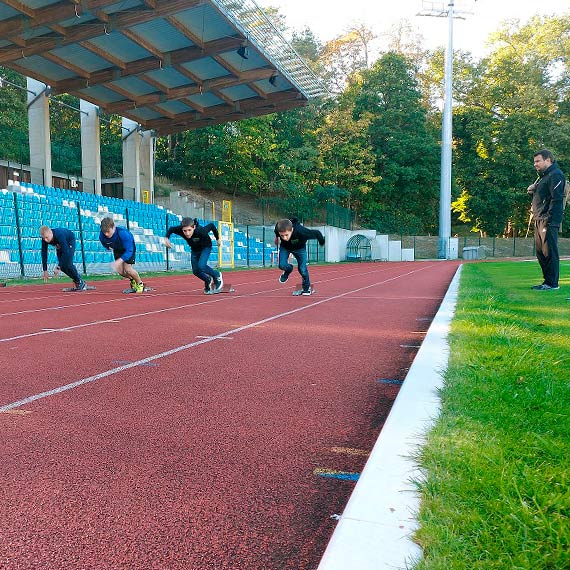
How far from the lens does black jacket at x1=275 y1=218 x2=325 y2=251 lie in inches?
384

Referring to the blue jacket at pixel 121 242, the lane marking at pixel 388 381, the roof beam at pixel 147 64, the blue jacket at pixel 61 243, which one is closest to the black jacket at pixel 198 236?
the blue jacket at pixel 121 242

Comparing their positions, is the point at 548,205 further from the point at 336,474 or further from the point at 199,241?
the point at 336,474

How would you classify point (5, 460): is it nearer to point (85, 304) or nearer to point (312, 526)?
point (312, 526)

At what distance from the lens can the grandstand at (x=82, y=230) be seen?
49.9 feet

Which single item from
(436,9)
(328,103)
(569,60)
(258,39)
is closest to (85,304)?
(258,39)

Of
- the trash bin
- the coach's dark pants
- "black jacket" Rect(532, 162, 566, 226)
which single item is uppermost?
"black jacket" Rect(532, 162, 566, 226)

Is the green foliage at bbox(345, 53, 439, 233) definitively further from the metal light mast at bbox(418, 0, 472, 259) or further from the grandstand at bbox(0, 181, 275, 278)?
the grandstand at bbox(0, 181, 275, 278)

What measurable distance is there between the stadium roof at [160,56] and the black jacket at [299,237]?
432 inches

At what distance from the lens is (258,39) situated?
68.5 feet

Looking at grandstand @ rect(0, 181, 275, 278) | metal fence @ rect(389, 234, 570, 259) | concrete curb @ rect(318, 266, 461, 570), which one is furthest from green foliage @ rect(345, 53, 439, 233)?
concrete curb @ rect(318, 266, 461, 570)

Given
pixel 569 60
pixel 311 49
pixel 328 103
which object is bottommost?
pixel 328 103

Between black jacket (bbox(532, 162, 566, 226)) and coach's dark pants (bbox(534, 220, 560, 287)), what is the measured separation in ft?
0.34

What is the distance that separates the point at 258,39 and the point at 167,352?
19.3 meters

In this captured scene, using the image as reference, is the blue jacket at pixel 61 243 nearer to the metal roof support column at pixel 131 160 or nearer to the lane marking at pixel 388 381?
the lane marking at pixel 388 381
